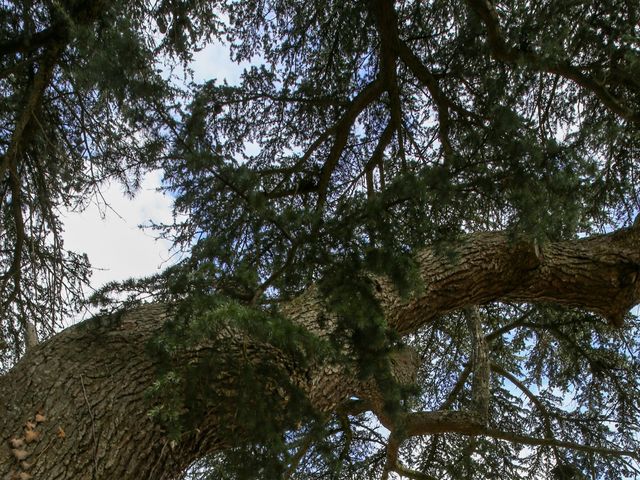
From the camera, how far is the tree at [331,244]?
2430 millimetres

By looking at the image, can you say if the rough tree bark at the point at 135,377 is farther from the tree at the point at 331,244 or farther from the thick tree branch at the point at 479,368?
the thick tree branch at the point at 479,368

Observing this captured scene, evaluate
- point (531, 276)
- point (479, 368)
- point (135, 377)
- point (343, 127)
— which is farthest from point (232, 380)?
point (343, 127)

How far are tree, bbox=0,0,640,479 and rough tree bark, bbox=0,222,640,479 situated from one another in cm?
1

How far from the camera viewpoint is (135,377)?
8.49ft

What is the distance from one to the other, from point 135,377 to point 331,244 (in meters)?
0.99

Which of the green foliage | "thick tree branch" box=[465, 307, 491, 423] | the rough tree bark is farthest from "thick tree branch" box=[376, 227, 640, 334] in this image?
the green foliage

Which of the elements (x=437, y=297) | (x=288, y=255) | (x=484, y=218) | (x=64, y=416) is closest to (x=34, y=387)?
(x=64, y=416)

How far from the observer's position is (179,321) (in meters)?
2.43

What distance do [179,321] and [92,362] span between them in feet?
1.67

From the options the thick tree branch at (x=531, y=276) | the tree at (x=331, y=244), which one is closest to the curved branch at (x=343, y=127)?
the tree at (x=331, y=244)

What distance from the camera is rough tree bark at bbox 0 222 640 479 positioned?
7.68 feet

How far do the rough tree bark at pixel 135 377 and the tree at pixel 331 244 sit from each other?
1 cm

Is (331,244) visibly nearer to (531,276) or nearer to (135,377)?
(135,377)

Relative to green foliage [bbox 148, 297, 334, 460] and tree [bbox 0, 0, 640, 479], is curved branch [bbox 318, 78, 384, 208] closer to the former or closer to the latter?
tree [bbox 0, 0, 640, 479]
